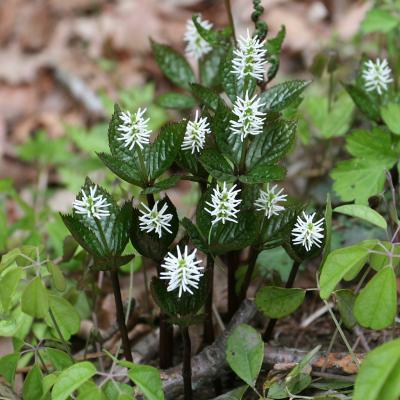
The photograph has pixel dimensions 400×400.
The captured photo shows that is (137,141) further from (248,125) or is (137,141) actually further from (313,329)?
(313,329)

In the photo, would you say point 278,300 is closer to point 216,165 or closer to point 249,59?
point 216,165

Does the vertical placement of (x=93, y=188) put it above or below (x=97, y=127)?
above

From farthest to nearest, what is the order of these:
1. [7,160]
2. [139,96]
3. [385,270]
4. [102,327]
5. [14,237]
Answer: [7,160] → [139,96] → [14,237] → [102,327] → [385,270]

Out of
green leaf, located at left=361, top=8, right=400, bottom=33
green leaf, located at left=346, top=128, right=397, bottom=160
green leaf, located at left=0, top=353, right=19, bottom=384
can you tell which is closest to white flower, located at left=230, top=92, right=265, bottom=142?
green leaf, located at left=346, top=128, right=397, bottom=160

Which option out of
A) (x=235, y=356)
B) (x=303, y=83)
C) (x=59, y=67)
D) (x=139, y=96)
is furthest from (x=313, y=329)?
(x=59, y=67)

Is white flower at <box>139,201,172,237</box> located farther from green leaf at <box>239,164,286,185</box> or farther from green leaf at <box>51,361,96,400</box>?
green leaf at <box>51,361,96,400</box>

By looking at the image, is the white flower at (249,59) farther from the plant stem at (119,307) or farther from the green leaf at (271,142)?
the plant stem at (119,307)

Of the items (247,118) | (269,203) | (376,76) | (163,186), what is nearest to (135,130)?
(163,186)
